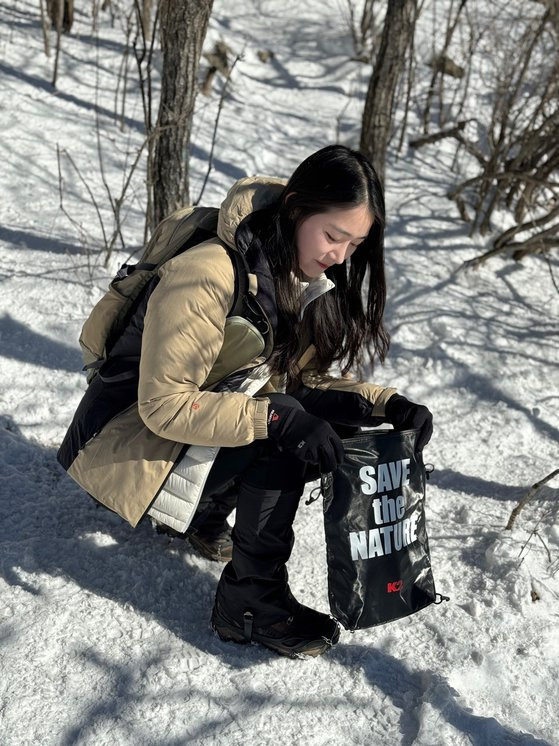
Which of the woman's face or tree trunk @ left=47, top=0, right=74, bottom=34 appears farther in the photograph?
tree trunk @ left=47, top=0, right=74, bottom=34

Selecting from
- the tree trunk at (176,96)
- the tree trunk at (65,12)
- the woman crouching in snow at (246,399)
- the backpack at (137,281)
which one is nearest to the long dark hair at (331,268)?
the woman crouching in snow at (246,399)

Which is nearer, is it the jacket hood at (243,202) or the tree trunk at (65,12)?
the jacket hood at (243,202)

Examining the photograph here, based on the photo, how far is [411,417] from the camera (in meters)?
2.06

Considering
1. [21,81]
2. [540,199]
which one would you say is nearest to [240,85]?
[21,81]

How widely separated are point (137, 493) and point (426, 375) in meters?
2.00

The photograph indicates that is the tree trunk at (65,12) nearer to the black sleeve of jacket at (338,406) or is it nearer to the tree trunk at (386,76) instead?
the tree trunk at (386,76)

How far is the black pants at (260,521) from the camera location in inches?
74.0

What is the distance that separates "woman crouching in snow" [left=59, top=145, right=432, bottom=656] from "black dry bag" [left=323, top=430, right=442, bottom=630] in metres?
0.09

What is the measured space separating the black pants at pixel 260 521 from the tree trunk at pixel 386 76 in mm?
2964

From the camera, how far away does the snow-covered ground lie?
1844 mm

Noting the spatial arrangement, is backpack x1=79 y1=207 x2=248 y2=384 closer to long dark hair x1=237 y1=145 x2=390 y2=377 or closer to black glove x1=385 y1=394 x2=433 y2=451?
long dark hair x1=237 y1=145 x2=390 y2=377

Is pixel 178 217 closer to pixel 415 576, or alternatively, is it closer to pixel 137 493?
pixel 137 493

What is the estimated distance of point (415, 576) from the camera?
201 cm

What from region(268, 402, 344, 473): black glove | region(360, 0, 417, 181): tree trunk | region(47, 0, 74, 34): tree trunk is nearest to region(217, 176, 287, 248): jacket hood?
region(268, 402, 344, 473): black glove
